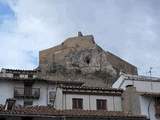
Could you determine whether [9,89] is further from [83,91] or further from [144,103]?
[144,103]

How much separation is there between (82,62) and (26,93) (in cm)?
3865

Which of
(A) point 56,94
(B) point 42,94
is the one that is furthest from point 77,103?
A: (B) point 42,94

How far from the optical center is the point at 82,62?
8394cm

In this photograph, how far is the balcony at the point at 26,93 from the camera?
1795 inches

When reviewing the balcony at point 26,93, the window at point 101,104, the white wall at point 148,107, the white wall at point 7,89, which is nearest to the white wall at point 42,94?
the balcony at point 26,93

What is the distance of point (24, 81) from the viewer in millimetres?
46469

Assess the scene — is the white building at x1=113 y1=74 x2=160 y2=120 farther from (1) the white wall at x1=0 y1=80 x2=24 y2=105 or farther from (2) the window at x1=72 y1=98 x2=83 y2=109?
(1) the white wall at x1=0 y1=80 x2=24 y2=105

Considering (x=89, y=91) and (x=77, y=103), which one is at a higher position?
(x=89, y=91)

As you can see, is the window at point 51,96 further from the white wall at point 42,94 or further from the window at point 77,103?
the window at point 77,103

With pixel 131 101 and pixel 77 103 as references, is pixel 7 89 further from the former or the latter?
pixel 131 101

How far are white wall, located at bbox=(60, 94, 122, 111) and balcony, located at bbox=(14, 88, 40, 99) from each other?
357 inches

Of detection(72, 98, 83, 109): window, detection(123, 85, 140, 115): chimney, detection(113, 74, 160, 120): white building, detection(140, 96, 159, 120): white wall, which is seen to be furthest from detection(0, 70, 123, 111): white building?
detection(140, 96, 159, 120): white wall

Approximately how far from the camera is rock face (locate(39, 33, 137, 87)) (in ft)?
265

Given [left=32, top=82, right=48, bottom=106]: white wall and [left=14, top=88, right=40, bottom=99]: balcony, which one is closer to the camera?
[left=14, top=88, right=40, bottom=99]: balcony
